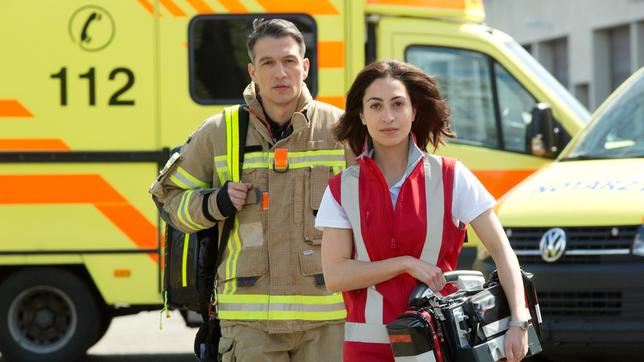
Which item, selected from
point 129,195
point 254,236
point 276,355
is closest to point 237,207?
point 254,236

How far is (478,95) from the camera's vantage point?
9414 millimetres

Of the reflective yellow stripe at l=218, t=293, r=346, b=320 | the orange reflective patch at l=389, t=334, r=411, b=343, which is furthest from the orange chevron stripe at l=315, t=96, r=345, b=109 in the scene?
the orange reflective patch at l=389, t=334, r=411, b=343

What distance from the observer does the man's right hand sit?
4.66 m

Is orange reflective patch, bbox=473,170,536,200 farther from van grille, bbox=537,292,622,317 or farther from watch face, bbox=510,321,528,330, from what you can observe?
watch face, bbox=510,321,528,330

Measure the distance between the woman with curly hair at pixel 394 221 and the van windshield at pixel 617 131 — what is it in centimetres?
395

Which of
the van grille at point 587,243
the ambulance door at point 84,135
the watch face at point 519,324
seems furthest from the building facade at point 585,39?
the watch face at point 519,324

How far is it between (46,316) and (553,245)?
12.2 feet

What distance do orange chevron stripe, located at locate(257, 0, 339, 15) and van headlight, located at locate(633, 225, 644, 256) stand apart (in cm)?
309

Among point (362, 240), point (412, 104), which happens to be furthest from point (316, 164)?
point (362, 240)

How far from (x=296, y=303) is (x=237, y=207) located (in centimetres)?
39

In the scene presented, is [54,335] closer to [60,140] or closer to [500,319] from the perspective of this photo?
[60,140]

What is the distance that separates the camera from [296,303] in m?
4.72

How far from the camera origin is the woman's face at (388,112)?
13.3ft

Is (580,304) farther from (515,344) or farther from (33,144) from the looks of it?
(33,144)
